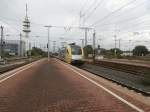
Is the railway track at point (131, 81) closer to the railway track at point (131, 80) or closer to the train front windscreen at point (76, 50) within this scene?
the railway track at point (131, 80)

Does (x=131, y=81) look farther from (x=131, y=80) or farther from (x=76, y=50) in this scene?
(x=76, y=50)

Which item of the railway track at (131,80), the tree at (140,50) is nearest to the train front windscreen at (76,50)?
→ the railway track at (131,80)

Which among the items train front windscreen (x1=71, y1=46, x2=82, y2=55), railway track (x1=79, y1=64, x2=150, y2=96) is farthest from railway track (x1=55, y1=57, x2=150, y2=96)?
train front windscreen (x1=71, y1=46, x2=82, y2=55)

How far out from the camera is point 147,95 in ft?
49.0

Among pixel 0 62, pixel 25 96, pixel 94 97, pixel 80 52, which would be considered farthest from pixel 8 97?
pixel 0 62

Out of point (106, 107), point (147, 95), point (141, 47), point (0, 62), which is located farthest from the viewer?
point (141, 47)

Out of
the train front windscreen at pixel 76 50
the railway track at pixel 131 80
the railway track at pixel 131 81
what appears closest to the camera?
the railway track at pixel 131 81

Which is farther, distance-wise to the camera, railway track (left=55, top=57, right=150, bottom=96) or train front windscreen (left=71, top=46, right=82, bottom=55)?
train front windscreen (left=71, top=46, right=82, bottom=55)

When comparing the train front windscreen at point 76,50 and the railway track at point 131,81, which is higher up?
the train front windscreen at point 76,50

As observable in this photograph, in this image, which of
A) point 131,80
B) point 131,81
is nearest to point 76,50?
point 131,80

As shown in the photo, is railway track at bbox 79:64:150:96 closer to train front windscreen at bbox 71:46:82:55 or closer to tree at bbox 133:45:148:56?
train front windscreen at bbox 71:46:82:55

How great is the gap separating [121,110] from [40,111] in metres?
2.31

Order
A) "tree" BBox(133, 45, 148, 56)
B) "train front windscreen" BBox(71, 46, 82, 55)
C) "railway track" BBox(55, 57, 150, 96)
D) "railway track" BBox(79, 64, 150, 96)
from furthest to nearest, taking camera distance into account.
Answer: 1. "tree" BBox(133, 45, 148, 56)
2. "train front windscreen" BBox(71, 46, 82, 55)
3. "railway track" BBox(55, 57, 150, 96)
4. "railway track" BBox(79, 64, 150, 96)

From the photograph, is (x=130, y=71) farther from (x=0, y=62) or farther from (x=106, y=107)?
(x=0, y=62)
